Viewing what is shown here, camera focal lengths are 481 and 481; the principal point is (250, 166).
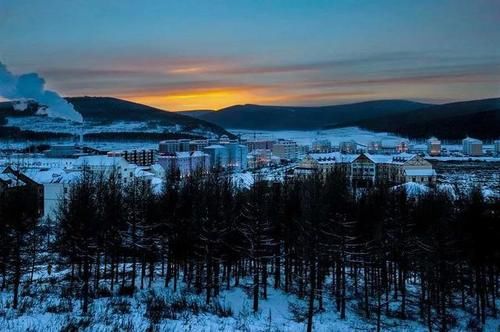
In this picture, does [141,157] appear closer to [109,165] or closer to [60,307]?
[109,165]

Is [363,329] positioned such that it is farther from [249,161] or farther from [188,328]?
[249,161]

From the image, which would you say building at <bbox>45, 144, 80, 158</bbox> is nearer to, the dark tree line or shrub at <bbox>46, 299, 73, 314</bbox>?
the dark tree line

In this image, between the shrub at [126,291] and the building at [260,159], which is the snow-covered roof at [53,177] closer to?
the shrub at [126,291]

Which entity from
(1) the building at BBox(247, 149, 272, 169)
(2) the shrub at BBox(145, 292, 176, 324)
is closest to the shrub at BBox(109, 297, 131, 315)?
(2) the shrub at BBox(145, 292, 176, 324)

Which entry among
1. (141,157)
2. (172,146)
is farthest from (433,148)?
(141,157)

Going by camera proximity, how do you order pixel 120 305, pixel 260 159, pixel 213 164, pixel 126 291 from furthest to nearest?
pixel 260 159 < pixel 213 164 < pixel 126 291 < pixel 120 305

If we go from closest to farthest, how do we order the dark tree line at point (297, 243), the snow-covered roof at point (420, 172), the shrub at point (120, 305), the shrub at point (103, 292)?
the shrub at point (120, 305), the dark tree line at point (297, 243), the shrub at point (103, 292), the snow-covered roof at point (420, 172)

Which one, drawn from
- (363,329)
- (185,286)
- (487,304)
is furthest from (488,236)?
(185,286)

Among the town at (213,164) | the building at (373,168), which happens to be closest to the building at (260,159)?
the town at (213,164)
